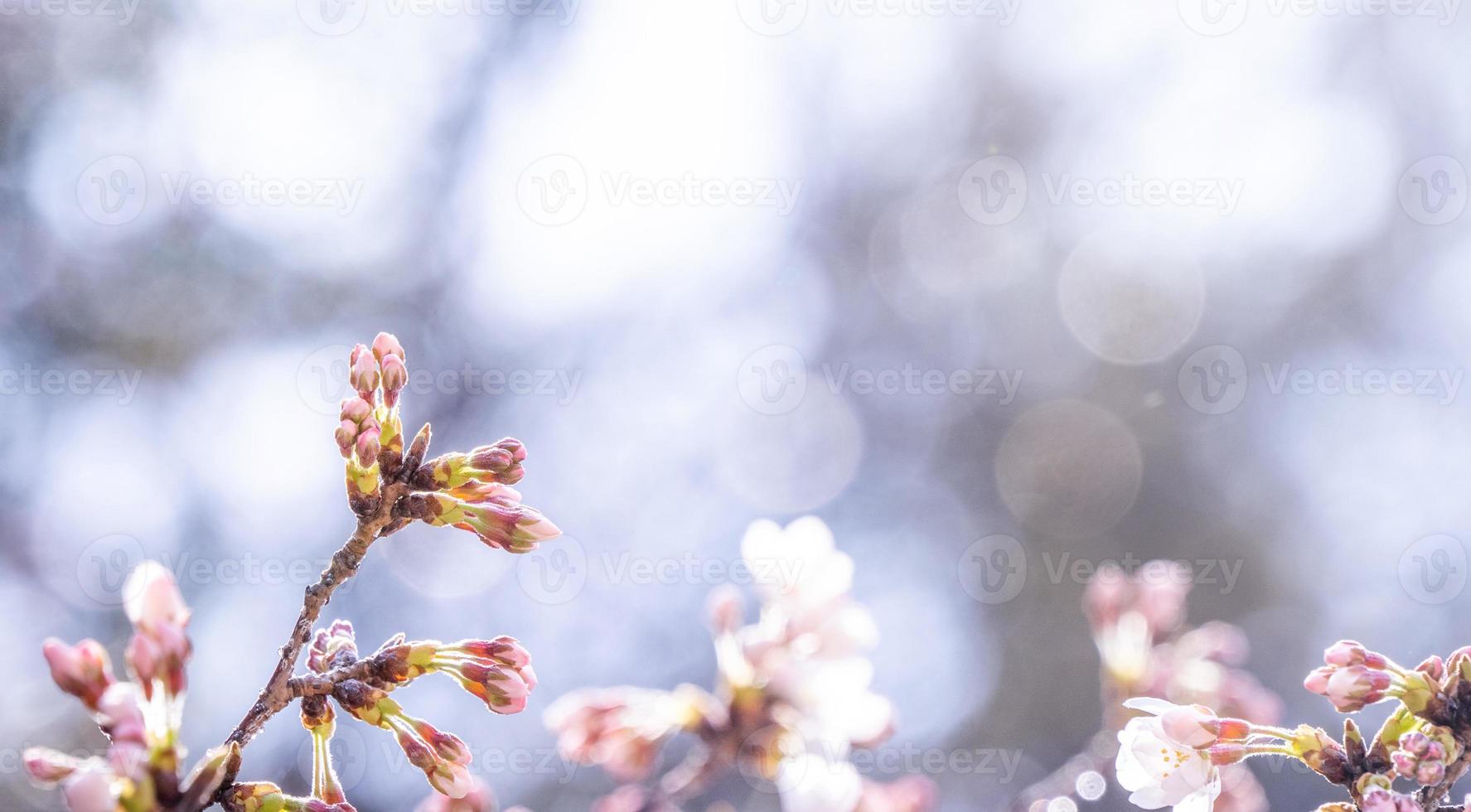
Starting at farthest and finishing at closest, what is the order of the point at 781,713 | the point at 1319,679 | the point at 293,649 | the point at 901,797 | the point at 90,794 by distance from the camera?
the point at 781,713 < the point at 901,797 < the point at 1319,679 < the point at 293,649 < the point at 90,794

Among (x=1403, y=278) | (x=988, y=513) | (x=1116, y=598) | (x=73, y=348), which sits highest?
(x=73, y=348)

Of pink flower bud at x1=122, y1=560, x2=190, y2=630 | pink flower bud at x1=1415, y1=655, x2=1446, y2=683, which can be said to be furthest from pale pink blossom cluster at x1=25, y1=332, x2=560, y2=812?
pink flower bud at x1=1415, y1=655, x2=1446, y2=683

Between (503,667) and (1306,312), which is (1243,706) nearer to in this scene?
(503,667)

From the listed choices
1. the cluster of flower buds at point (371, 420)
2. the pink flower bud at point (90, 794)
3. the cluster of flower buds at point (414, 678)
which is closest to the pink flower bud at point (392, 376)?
the cluster of flower buds at point (371, 420)

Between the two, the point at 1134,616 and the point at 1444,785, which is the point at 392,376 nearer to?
the point at 1444,785

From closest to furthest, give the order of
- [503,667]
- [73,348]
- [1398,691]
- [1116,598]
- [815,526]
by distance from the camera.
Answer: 1. [1398,691]
2. [503,667]
3. [815,526]
4. [1116,598]
5. [73,348]

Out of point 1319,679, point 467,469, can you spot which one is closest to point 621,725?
point 467,469

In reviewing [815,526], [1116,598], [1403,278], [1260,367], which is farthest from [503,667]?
[1403,278]
